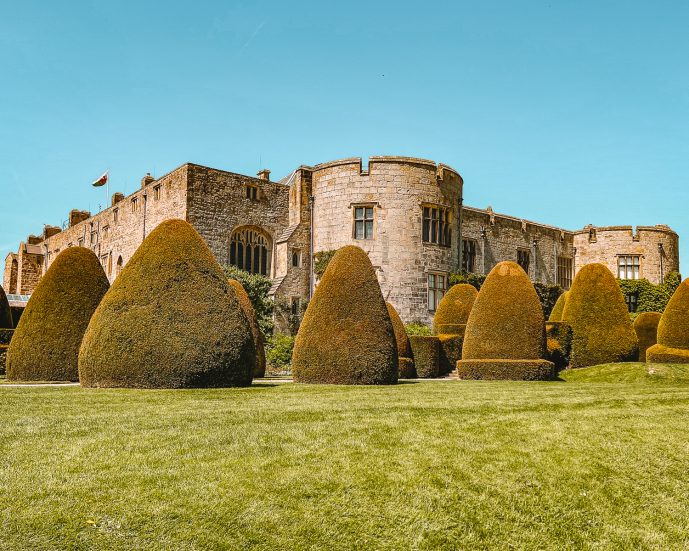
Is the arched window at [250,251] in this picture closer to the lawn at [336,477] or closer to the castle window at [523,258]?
the castle window at [523,258]

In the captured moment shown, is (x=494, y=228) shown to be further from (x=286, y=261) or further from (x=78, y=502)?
(x=78, y=502)

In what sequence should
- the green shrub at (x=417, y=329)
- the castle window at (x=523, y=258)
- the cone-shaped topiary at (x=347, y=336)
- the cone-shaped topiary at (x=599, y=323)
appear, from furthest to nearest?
the castle window at (x=523, y=258) → the green shrub at (x=417, y=329) → the cone-shaped topiary at (x=599, y=323) → the cone-shaped topiary at (x=347, y=336)

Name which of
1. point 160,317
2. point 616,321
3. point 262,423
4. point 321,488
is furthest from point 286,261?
point 321,488

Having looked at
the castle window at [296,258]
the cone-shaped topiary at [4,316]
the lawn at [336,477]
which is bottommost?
the lawn at [336,477]

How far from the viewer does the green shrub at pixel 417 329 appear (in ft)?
95.3

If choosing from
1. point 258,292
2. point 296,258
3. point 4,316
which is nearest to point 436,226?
point 296,258

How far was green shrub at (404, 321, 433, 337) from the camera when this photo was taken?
29058 mm

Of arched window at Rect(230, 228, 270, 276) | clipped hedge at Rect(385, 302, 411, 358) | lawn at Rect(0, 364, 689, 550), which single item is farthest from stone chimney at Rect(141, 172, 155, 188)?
lawn at Rect(0, 364, 689, 550)

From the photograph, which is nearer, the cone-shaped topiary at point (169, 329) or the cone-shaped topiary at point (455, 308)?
the cone-shaped topiary at point (169, 329)

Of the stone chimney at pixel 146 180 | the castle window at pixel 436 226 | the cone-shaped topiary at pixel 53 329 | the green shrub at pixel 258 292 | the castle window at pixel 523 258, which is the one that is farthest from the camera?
the castle window at pixel 523 258

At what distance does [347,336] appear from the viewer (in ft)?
50.2

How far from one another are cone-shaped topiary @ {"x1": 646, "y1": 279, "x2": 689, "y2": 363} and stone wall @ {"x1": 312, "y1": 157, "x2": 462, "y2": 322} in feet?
40.8

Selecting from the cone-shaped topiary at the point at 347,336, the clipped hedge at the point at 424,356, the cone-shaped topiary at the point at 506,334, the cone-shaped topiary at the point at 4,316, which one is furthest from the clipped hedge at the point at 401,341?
the cone-shaped topiary at the point at 4,316

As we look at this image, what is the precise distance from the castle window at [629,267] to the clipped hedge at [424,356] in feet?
80.1
